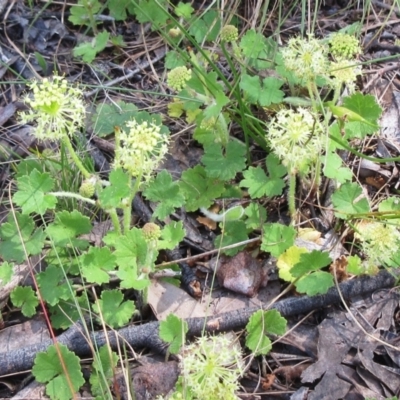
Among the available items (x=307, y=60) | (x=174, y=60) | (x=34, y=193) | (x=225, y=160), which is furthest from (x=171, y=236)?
(x=174, y=60)

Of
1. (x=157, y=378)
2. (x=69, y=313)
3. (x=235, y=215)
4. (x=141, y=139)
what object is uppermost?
(x=141, y=139)

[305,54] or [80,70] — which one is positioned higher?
[305,54]

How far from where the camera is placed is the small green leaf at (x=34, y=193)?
7.59ft

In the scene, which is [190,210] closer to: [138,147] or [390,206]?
[138,147]

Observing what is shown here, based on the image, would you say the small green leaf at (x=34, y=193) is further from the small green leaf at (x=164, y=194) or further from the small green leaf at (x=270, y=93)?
the small green leaf at (x=270, y=93)

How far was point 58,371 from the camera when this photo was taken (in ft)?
7.13

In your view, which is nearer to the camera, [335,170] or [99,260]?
[99,260]

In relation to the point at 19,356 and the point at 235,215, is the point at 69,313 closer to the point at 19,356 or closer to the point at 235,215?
the point at 19,356

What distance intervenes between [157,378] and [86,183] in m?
0.84

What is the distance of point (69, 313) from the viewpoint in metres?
2.36

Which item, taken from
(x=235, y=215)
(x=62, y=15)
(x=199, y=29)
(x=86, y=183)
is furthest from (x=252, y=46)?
(x=62, y=15)

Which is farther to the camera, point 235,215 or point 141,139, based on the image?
point 235,215

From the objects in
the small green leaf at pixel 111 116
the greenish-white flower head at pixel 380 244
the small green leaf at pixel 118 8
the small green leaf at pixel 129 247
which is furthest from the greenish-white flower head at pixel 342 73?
the small green leaf at pixel 118 8

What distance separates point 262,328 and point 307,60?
1.17 meters
